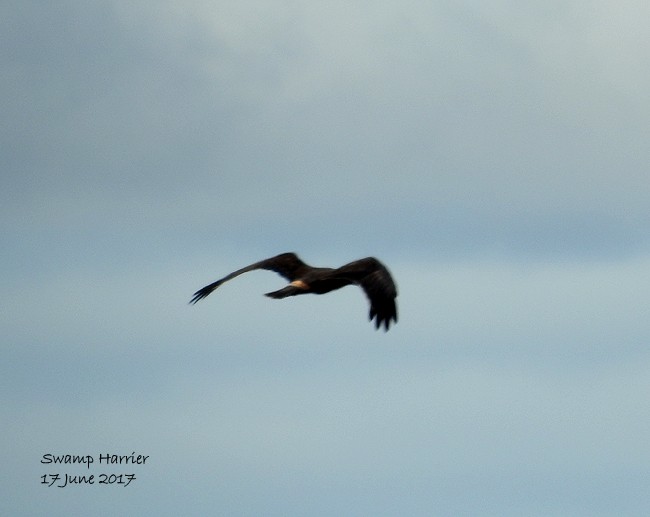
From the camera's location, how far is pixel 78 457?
535 ft

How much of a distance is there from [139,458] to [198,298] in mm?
7117

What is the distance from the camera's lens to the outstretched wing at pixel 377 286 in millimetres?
160500

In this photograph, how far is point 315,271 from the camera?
163625 millimetres

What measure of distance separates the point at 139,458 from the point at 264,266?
7030 millimetres

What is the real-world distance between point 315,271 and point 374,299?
3680mm

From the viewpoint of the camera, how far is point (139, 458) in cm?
16550

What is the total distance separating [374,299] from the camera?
160500 millimetres

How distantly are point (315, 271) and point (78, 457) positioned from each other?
912 centimetres

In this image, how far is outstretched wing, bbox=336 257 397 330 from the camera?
160500 mm

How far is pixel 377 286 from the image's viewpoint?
6324 inches

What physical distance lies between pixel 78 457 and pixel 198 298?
Result: 6463 mm

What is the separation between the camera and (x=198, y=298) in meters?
161

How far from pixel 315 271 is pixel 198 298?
4.58 m
